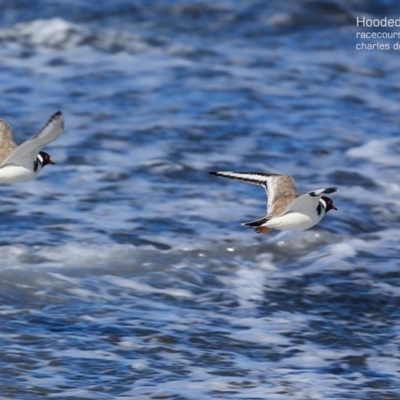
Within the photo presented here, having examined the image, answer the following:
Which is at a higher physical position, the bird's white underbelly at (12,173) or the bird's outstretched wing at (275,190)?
the bird's outstretched wing at (275,190)

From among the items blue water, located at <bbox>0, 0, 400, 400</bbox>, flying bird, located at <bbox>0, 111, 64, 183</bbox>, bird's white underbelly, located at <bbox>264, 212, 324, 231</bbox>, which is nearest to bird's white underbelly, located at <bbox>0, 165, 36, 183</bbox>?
flying bird, located at <bbox>0, 111, 64, 183</bbox>

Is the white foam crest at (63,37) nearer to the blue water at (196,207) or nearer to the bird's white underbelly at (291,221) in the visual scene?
the blue water at (196,207)

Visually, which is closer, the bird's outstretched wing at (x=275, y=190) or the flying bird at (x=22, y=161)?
the flying bird at (x=22, y=161)

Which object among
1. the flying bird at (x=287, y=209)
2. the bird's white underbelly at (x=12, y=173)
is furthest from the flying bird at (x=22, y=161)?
the flying bird at (x=287, y=209)

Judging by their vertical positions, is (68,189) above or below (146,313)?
above

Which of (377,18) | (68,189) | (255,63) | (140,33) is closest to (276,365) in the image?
(68,189)

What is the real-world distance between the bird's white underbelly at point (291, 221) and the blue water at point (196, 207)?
112 centimetres

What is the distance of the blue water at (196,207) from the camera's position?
8.09m

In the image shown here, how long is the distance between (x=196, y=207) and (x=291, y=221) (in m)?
4.19

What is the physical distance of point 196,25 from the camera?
1892cm

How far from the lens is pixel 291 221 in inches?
301

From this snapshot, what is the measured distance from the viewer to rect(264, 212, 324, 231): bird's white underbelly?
766 centimetres

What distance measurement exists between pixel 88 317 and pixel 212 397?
5.73 feet

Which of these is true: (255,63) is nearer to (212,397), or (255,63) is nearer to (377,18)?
(377,18)
